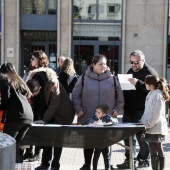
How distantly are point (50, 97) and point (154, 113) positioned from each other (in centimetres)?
157

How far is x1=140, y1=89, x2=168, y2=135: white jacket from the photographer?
650 cm

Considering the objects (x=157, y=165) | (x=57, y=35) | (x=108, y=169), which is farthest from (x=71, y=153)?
(x=57, y=35)

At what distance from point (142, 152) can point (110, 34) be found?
14155 mm

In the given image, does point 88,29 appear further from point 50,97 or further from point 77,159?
point 50,97

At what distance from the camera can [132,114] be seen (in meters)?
7.25

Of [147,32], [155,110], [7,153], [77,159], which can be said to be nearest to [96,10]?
[147,32]

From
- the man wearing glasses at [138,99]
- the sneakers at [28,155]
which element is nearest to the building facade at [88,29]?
the sneakers at [28,155]

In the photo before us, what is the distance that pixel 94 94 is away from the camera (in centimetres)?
676

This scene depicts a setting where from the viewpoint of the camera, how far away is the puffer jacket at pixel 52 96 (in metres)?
6.55

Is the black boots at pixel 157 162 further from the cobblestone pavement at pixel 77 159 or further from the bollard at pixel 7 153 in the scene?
the bollard at pixel 7 153

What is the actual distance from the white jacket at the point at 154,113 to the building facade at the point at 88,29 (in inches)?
552

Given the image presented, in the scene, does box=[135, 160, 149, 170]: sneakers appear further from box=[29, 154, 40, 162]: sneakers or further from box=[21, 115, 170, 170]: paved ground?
box=[29, 154, 40, 162]: sneakers

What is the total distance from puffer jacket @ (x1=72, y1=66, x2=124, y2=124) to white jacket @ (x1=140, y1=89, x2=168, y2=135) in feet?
1.65

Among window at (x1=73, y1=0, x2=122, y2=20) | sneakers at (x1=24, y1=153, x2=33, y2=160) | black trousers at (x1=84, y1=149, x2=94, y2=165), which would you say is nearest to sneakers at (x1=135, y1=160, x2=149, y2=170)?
black trousers at (x1=84, y1=149, x2=94, y2=165)
